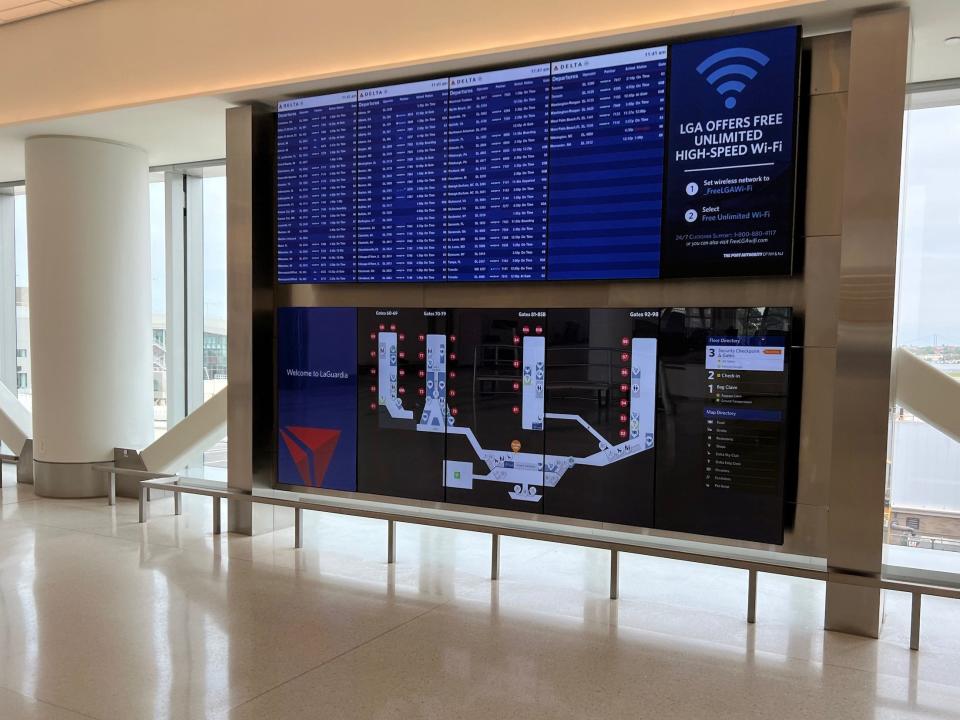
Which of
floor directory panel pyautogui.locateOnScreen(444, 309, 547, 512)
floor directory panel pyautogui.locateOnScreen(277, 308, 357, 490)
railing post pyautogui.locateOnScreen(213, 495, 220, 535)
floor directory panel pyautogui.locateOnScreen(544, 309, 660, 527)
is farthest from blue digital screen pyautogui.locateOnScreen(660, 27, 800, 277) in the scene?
railing post pyautogui.locateOnScreen(213, 495, 220, 535)

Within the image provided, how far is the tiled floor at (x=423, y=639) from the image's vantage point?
11.0 feet

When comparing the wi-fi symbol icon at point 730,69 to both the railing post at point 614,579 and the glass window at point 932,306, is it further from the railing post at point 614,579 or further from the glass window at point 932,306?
the railing post at point 614,579

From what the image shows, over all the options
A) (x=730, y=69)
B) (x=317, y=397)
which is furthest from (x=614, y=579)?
(x=730, y=69)

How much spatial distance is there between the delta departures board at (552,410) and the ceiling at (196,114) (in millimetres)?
1603

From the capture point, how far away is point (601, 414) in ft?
15.4

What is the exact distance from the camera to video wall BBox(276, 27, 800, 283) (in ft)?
14.1

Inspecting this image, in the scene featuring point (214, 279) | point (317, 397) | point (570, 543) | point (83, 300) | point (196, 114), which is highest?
point (196, 114)

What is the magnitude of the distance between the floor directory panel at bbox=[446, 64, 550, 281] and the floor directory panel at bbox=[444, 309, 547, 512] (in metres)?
0.33

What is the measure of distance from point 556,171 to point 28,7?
4.83m

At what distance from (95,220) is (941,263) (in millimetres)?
6906

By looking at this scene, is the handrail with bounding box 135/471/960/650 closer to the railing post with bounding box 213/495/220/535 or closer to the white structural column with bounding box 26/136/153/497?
the railing post with bounding box 213/495/220/535

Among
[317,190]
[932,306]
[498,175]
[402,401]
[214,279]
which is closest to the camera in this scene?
[498,175]

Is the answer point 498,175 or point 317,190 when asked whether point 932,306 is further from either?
point 317,190

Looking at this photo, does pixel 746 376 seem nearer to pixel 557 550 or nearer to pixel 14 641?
pixel 557 550
